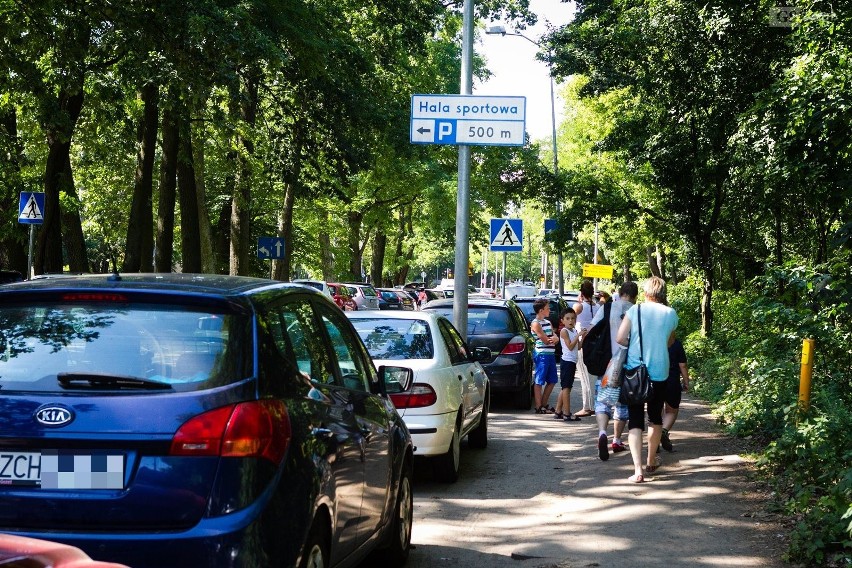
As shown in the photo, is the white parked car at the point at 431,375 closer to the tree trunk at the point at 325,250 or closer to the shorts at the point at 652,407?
the shorts at the point at 652,407

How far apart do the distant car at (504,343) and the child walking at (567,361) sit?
99 cm

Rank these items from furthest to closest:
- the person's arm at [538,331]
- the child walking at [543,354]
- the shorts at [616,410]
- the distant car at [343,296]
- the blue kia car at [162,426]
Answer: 1. the distant car at [343,296]
2. the child walking at [543,354]
3. the person's arm at [538,331]
4. the shorts at [616,410]
5. the blue kia car at [162,426]

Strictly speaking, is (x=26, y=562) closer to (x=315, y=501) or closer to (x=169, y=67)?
(x=315, y=501)

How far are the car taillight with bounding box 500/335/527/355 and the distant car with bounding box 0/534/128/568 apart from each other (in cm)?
1342

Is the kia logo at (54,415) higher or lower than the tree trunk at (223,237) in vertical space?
lower

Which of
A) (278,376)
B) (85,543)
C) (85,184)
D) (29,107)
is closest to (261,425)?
(278,376)

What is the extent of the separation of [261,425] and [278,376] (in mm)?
321

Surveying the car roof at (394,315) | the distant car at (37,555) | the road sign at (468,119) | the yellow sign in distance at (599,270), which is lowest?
the distant car at (37,555)

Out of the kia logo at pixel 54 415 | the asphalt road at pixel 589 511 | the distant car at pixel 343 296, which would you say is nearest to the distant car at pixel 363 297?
the distant car at pixel 343 296

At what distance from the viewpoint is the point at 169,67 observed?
16.4 m

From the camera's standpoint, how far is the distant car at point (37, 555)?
2.29 metres

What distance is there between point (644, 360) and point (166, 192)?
55.3 feet

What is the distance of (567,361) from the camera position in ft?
48.8

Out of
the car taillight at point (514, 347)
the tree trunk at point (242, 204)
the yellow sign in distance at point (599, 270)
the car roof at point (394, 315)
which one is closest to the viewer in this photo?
the car roof at point (394, 315)
